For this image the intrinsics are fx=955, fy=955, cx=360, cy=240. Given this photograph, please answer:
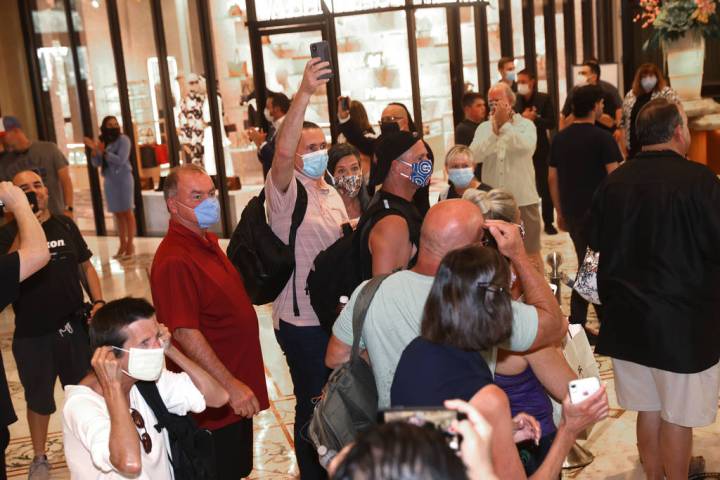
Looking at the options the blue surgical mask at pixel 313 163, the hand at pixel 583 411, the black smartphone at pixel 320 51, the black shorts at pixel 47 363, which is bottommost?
the black shorts at pixel 47 363

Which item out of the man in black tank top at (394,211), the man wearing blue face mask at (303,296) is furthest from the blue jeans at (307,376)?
the man in black tank top at (394,211)

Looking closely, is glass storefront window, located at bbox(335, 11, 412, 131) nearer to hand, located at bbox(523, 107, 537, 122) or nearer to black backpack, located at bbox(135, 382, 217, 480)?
hand, located at bbox(523, 107, 537, 122)

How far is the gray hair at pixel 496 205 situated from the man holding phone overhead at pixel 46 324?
6.82ft

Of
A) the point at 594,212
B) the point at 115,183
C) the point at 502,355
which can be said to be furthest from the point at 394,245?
the point at 115,183

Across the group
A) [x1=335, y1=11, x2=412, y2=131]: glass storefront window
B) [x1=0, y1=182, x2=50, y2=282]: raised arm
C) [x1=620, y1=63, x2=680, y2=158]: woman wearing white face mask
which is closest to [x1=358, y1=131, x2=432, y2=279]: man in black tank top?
[x1=0, y1=182, x2=50, y2=282]: raised arm

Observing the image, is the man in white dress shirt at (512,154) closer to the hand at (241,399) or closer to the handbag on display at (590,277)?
the handbag on display at (590,277)

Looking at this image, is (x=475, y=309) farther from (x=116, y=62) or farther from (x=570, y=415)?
(x=116, y=62)

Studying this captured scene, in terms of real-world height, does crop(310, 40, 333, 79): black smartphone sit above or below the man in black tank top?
above

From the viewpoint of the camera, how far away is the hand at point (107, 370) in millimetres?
2547

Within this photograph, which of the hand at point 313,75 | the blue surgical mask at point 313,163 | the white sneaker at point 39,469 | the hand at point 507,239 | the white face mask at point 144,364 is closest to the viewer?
the white face mask at point 144,364

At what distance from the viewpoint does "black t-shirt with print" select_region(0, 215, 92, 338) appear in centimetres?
471

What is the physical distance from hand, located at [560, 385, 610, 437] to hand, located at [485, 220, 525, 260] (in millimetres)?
715

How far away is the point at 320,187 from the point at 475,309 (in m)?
2.08

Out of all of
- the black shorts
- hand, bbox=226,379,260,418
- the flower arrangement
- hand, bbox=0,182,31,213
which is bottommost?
the black shorts
